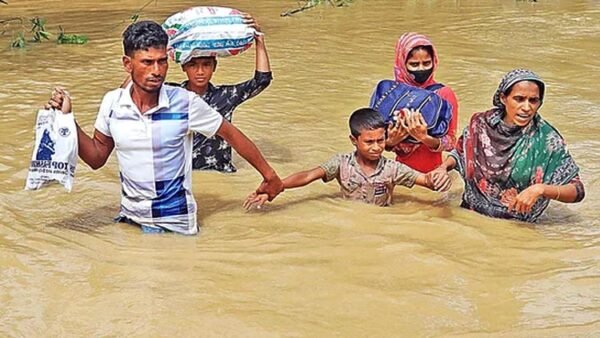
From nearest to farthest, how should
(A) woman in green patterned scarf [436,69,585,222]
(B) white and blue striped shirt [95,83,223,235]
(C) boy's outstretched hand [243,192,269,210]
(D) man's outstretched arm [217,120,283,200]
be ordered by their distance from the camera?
(B) white and blue striped shirt [95,83,223,235] < (D) man's outstretched arm [217,120,283,200] < (A) woman in green patterned scarf [436,69,585,222] < (C) boy's outstretched hand [243,192,269,210]

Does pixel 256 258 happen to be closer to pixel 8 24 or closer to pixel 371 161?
pixel 371 161

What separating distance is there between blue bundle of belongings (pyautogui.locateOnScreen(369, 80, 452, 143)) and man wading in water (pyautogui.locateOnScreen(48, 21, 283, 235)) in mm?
1066

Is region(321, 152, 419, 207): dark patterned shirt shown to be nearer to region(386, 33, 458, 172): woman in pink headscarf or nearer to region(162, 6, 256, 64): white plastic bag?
region(386, 33, 458, 172): woman in pink headscarf

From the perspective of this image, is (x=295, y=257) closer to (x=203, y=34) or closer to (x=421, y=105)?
(x=421, y=105)

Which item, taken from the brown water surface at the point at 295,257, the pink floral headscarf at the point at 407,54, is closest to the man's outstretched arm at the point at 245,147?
the brown water surface at the point at 295,257

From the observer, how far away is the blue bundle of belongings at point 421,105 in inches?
221

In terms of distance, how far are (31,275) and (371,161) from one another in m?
2.06

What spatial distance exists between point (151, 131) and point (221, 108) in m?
1.32

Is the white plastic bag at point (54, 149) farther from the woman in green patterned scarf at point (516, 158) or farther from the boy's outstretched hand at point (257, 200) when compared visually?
the woman in green patterned scarf at point (516, 158)

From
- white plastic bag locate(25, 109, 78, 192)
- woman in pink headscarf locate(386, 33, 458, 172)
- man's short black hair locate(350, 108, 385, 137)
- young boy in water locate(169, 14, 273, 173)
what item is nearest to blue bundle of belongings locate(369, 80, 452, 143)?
woman in pink headscarf locate(386, 33, 458, 172)

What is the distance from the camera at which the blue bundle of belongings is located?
5621mm

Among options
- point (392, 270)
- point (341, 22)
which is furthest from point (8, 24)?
point (392, 270)

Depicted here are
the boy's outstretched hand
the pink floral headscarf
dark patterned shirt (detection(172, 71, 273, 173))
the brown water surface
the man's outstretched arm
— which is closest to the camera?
the brown water surface

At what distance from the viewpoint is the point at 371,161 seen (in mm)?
5531
